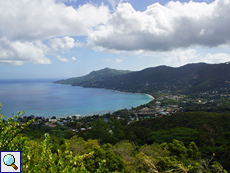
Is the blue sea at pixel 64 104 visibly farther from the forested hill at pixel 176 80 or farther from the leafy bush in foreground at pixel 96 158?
the leafy bush in foreground at pixel 96 158

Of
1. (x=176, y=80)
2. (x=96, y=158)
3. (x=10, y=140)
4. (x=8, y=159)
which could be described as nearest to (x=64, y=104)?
(x=96, y=158)

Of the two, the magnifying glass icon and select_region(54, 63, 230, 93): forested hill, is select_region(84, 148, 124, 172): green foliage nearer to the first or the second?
the magnifying glass icon

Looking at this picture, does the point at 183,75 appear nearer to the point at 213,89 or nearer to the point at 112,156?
the point at 213,89

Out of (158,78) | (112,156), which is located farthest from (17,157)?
(158,78)

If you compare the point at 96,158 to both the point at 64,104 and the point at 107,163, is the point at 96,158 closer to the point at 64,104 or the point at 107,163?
the point at 107,163

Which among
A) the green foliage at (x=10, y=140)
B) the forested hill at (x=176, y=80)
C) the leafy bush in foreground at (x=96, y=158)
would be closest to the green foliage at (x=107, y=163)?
the leafy bush in foreground at (x=96, y=158)

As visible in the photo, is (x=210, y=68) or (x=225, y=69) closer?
(x=225, y=69)

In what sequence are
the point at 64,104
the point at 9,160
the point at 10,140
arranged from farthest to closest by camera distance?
the point at 64,104, the point at 10,140, the point at 9,160

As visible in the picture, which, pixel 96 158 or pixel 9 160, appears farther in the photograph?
pixel 96 158
